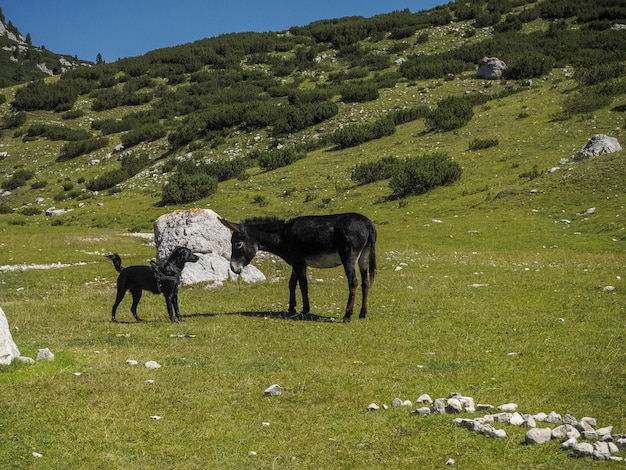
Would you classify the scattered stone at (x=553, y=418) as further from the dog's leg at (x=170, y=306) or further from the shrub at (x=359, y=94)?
the shrub at (x=359, y=94)

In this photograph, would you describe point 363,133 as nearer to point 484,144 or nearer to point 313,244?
point 484,144

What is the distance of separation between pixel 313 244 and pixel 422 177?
92.8ft

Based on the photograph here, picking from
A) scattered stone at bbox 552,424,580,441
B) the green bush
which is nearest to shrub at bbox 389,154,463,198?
scattered stone at bbox 552,424,580,441

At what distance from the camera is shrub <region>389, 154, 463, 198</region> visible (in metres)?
44.1

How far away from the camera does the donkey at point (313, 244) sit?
16656 millimetres

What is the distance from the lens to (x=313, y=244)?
1709 centimetres

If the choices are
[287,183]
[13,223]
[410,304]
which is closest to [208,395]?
[410,304]

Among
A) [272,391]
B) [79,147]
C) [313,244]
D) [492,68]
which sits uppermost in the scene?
[492,68]

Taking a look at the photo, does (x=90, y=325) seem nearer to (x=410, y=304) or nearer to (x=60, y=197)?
(x=410, y=304)

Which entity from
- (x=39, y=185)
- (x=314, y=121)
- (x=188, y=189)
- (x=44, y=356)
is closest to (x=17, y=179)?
(x=39, y=185)

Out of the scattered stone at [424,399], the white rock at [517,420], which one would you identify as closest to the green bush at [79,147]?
the scattered stone at [424,399]

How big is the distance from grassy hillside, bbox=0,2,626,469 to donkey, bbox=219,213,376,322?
1114 millimetres

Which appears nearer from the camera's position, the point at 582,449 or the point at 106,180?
the point at 582,449

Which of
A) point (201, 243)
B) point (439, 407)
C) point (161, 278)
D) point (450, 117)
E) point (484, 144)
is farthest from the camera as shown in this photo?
point (450, 117)
